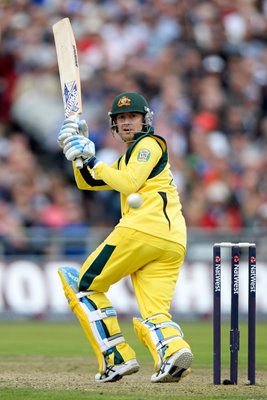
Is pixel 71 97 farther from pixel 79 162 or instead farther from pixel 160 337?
pixel 160 337

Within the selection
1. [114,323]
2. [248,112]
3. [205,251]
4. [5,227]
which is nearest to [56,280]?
[5,227]

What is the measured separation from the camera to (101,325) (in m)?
6.88

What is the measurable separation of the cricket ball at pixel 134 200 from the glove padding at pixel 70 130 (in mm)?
617

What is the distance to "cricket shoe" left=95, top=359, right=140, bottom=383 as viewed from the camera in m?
6.85

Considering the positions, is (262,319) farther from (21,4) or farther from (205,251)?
(21,4)

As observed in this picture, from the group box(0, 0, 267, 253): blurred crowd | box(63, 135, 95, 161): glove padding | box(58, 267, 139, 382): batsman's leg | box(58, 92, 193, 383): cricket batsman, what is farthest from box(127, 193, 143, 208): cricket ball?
box(0, 0, 267, 253): blurred crowd

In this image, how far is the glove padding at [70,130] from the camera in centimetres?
686

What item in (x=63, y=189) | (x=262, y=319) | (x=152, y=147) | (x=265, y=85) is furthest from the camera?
(x=265, y=85)

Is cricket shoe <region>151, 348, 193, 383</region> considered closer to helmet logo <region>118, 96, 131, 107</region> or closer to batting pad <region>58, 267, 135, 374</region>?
batting pad <region>58, 267, 135, 374</region>

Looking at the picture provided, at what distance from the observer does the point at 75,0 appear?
1648 cm

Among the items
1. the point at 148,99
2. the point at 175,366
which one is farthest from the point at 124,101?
the point at 148,99

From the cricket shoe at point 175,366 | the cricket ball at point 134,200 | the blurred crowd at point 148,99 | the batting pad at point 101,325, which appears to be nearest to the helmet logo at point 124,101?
the cricket ball at point 134,200

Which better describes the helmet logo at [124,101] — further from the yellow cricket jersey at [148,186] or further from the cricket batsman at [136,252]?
the yellow cricket jersey at [148,186]

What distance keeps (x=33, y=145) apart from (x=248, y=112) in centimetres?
346
